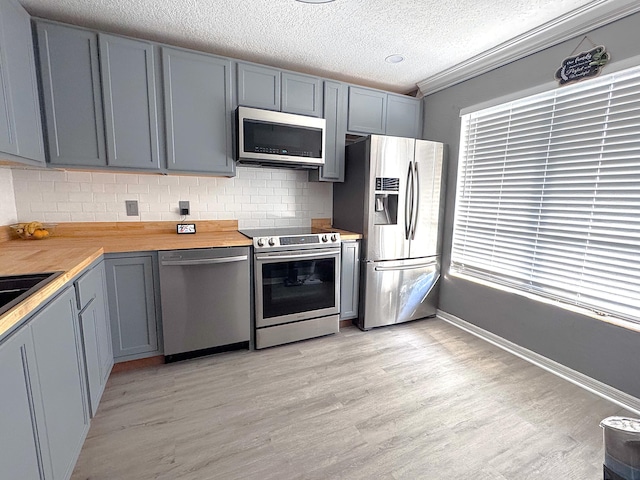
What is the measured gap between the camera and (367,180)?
2.78 m

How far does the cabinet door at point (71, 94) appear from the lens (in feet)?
6.57

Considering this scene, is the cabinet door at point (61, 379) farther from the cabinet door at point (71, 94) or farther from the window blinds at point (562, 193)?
the window blinds at point (562, 193)

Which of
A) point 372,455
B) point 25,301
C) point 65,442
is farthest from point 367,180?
point 65,442

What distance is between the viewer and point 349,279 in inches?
116

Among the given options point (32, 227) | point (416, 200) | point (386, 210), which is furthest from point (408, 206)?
point (32, 227)

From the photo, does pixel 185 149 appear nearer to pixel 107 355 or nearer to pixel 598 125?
pixel 107 355

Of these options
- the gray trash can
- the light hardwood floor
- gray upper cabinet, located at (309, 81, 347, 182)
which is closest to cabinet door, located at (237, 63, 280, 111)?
gray upper cabinet, located at (309, 81, 347, 182)

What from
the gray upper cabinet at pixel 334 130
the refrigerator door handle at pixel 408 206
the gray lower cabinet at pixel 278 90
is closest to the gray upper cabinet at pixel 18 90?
the gray lower cabinet at pixel 278 90

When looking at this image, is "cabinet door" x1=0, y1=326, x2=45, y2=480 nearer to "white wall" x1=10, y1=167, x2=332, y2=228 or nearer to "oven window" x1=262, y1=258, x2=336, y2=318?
"oven window" x1=262, y1=258, x2=336, y2=318

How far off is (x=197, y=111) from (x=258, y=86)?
0.57 meters

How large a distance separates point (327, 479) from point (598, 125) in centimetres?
273

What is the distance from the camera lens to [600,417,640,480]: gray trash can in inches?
29.8

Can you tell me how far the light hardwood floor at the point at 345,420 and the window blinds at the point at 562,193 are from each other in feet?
2.44

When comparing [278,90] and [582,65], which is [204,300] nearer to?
[278,90]
